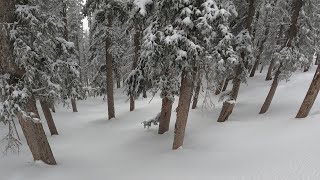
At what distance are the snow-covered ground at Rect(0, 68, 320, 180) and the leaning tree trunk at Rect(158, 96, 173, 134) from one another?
498mm

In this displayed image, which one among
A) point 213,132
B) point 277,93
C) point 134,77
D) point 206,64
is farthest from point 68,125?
point 277,93

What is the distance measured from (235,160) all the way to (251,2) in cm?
890

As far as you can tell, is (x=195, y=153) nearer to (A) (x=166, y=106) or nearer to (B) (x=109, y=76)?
(A) (x=166, y=106)

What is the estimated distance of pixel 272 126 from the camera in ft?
45.8

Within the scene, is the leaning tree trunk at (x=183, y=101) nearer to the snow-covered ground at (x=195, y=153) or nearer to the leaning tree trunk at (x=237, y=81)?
the snow-covered ground at (x=195, y=153)

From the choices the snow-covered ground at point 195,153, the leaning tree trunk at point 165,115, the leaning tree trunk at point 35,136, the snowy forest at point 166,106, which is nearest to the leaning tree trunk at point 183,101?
the snowy forest at point 166,106

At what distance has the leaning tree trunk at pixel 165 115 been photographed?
47.7 feet

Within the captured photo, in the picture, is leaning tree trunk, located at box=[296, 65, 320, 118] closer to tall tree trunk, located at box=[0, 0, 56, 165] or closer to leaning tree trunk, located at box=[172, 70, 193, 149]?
leaning tree trunk, located at box=[172, 70, 193, 149]

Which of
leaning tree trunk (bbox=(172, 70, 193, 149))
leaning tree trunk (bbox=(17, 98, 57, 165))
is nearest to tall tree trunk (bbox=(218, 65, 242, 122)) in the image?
leaning tree trunk (bbox=(172, 70, 193, 149))

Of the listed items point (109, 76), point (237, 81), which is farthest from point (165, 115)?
point (109, 76)

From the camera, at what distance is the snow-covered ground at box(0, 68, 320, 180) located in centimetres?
934

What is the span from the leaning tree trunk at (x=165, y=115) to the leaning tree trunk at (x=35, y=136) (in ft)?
19.1

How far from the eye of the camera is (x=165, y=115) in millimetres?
14906

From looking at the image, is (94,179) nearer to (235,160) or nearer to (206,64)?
(235,160)
